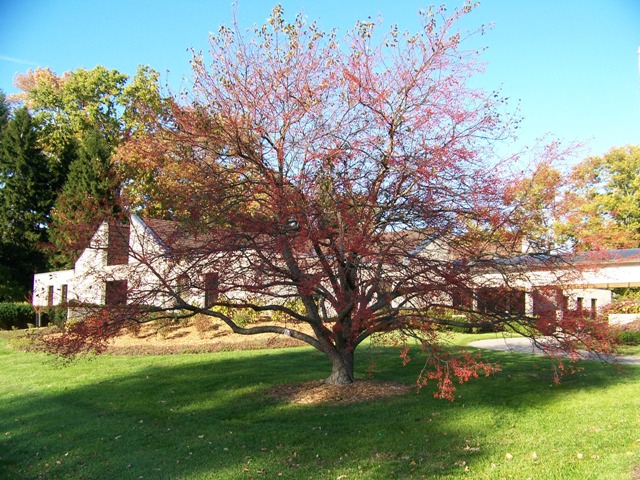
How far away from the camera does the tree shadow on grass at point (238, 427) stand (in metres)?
5.90

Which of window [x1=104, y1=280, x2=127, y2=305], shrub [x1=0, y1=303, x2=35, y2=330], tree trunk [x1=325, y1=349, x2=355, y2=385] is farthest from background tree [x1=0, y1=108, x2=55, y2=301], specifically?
tree trunk [x1=325, y1=349, x2=355, y2=385]

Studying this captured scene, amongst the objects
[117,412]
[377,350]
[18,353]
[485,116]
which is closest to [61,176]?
[18,353]

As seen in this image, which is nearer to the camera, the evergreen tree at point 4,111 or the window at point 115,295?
the window at point 115,295

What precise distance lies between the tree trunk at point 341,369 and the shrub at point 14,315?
2040cm

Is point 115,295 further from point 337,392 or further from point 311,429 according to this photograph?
point 337,392

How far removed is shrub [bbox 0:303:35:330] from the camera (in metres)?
25.4

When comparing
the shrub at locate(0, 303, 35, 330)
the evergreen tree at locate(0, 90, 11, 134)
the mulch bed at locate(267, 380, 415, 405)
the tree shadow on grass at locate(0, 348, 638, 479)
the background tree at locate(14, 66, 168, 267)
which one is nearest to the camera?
the tree shadow on grass at locate(0, 348, 638, 479)

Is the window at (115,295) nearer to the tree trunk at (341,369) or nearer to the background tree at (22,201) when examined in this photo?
the tree trunk at (341,369)

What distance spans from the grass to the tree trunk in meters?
1.13

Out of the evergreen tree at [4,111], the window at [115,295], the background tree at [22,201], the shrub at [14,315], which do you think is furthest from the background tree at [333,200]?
the evergreen tree at [4,111]

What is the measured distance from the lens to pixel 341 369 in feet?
31.1

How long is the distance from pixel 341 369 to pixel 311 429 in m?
2.39

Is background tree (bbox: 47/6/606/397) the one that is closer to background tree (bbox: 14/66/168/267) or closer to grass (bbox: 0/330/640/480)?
grass (bbox: 0/330/640/480)

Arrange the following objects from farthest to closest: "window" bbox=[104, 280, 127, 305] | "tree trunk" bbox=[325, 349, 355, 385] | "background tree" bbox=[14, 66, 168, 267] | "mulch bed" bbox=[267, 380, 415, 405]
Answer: "background tree" bbox=[14, 66, 168, 267] < "tree trunk" bbox=[325, 349, 355, 385] < "mulch bed" bbox=[267, 380, 415, 405] < "window" bbox=[104, 280, 127, 305]
